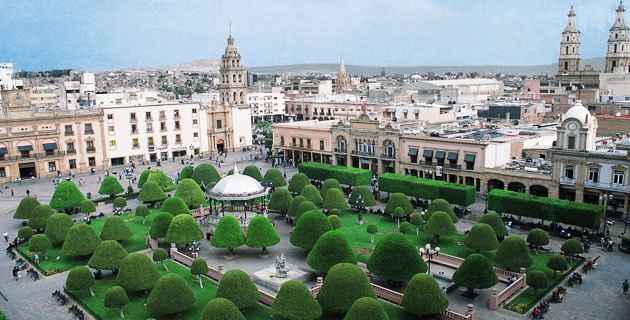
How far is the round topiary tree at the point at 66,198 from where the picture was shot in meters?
51.2

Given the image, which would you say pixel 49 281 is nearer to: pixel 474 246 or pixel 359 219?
pixel 359 219

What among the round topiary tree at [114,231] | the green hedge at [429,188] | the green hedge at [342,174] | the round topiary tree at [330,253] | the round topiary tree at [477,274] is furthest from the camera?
the green hedge at [342,174]

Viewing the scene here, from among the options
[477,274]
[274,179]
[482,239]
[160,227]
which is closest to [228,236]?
[160,227]

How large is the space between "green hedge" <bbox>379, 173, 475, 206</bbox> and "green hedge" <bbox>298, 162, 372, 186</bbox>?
356 cm

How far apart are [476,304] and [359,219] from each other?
19113 mm

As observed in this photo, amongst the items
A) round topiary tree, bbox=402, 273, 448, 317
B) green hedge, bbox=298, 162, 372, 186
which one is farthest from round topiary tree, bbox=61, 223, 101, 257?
green hedge, bbox=298, 162, 372, 186

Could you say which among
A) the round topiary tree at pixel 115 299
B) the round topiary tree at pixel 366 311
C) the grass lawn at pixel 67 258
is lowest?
the grass lawn at pixel 67 258

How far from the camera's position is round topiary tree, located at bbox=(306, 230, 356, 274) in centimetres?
3359

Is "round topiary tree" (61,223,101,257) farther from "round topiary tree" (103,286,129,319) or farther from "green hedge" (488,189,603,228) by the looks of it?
"green hedge" (488,189,603,228)

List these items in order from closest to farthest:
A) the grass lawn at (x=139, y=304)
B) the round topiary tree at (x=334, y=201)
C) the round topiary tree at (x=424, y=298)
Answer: the round topiary tree at (x=424, y=298)
the grass lawn at (x=139, y=304)
the round topiary tree at (x=334, y=201)

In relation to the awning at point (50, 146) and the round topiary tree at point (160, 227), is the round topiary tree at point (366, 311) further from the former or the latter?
the awning at point (50, 146)

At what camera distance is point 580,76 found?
385 ft

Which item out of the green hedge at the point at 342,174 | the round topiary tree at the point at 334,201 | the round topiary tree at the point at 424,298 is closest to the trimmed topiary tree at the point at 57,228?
the round topiary tree at the point at 334,201

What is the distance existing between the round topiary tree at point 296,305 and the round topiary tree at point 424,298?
15.8 ft
